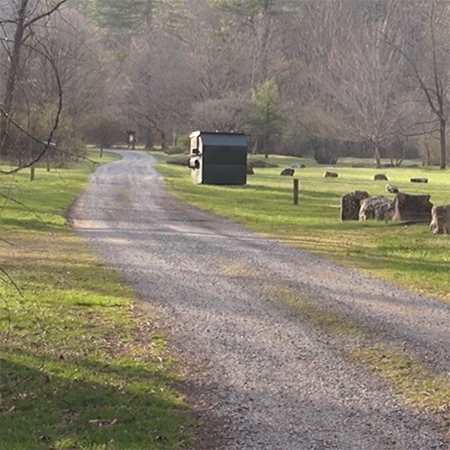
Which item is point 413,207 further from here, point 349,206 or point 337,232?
point 337,232

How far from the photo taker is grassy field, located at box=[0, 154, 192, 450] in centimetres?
491

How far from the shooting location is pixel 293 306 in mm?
8805

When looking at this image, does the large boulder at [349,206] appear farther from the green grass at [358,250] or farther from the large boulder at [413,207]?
the large boulder at [413,207]

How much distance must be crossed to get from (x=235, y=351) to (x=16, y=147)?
2350 millimetres

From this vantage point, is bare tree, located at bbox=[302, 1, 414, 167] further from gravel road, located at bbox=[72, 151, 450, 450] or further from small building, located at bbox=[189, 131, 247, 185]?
gravel road, located at bbox=[72, 151, 450, 450]

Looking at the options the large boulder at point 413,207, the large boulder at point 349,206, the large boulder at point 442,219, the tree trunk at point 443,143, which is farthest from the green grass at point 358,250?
the tree trunk at point 443,143

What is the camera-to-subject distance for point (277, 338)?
7285mm

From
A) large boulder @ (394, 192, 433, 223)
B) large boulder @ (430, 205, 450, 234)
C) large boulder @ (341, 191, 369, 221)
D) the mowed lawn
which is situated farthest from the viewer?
large boulder @ (341, 191, 369, 221)

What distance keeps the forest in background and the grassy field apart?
164 feet

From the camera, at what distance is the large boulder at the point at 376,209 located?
757 inches

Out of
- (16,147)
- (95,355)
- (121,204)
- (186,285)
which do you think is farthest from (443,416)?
(121,204)

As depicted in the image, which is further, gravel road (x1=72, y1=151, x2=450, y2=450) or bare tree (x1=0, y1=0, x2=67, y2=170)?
bare tree (x1=0, y1=0, x2=67, y2=170)

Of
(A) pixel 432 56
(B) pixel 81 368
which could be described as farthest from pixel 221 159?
(A) pixel 432 56

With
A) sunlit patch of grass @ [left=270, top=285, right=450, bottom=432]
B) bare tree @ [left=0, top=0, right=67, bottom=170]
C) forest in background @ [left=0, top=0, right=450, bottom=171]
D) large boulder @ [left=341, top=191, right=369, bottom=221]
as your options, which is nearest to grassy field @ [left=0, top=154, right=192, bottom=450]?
bare tree @ [left=0, top=0, right=67, bottom=170]
